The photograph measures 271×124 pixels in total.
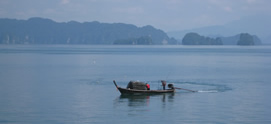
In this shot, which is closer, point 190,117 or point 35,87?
point 190,117

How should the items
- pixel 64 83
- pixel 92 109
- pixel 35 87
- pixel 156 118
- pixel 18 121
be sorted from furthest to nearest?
pixel 64 83 → pixel 35 87 → pixel 92 109 → pixel 156 118 → pixel 18 121

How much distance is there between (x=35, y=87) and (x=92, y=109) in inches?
584

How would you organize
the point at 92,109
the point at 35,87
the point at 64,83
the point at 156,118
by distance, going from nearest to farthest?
the point at 156,118
the point at 92,109
the point at 35,87
the point at 64,83

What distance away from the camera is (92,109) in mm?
30812

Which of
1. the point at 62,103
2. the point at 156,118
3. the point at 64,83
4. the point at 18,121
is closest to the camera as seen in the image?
the point at 18,121

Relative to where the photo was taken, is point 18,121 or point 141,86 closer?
point 18,121

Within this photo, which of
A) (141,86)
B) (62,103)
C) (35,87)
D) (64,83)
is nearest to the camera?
(62,103)

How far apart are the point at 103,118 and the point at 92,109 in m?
3.32

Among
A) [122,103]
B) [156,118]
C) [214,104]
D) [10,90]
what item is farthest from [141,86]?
[10,90]

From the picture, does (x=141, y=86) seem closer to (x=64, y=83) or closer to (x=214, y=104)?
(x=214, y=104)

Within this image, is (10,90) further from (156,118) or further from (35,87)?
(156,118)

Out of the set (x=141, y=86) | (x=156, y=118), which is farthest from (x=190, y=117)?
(x=141, y=86)

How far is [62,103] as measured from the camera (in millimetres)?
33344

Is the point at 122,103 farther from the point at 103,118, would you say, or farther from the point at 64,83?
the point at 64,83
